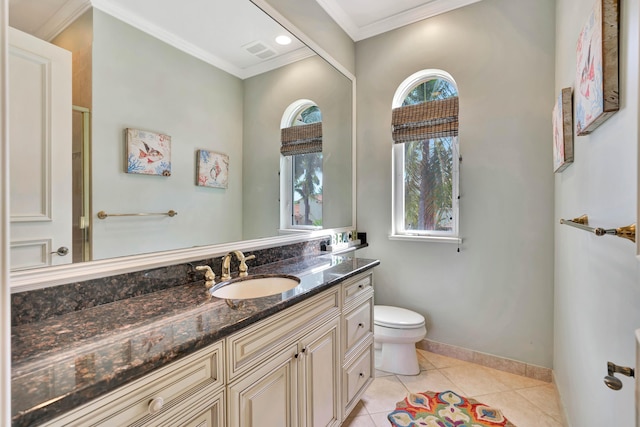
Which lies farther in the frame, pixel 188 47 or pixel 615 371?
pixel 188 47

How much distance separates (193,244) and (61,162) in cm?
59

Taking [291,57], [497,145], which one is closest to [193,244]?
[291,57]

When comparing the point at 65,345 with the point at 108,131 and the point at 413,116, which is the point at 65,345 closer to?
the point at 108,131

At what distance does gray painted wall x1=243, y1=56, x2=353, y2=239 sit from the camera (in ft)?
5.66

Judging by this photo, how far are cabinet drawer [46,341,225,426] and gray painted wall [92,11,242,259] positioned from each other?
0.61 metres

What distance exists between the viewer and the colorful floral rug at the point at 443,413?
63.9 inches

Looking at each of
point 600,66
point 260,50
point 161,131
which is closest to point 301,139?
point 260,50

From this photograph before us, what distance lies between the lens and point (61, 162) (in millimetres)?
964

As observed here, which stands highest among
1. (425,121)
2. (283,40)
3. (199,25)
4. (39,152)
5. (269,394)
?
(283,40)

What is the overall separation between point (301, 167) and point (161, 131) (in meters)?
1.10

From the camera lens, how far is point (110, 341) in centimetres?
75

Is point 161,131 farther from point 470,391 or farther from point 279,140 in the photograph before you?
point 470,391

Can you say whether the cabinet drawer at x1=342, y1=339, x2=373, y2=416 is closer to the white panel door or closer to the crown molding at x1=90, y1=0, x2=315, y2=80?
the white panel door

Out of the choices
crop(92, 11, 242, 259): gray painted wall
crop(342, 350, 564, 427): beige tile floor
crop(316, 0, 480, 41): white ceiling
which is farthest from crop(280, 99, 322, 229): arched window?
crop(342, 350, 564, 427): beige tile floor
